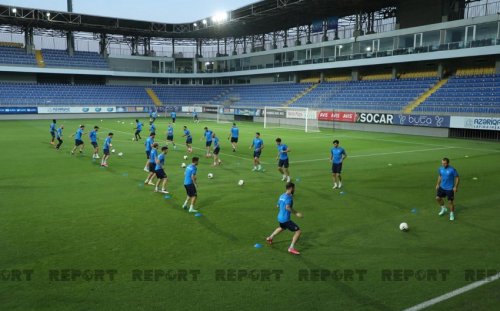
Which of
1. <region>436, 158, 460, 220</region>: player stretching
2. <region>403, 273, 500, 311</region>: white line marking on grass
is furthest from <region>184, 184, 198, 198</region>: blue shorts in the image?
<region>436, 158, 460, 220</region>: player stretching

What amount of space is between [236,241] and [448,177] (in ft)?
22.7

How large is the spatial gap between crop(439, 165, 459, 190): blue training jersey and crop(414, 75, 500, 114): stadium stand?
27451 millimetres

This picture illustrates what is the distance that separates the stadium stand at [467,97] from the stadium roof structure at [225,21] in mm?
15018

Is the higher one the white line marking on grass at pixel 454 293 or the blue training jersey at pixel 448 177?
the blue training jersey at pixel 448 177

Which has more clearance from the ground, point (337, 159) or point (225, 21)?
point (225, 21)

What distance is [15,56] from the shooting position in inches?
2502

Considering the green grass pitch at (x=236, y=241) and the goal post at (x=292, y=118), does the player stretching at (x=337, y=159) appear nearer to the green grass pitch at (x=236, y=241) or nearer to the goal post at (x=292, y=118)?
the green grass pitch at (x=236, y=241)

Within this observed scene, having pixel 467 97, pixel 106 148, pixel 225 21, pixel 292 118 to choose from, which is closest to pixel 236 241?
pixel 106 148

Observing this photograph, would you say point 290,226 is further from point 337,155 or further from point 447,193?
point 337,155

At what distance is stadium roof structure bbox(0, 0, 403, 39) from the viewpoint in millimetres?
52312

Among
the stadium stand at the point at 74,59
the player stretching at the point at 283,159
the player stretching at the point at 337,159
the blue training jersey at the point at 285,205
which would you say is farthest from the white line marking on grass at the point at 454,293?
the stadium stand at the point at 74,59

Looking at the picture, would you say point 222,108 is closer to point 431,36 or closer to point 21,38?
point 431,36

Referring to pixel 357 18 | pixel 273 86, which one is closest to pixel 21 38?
pixel 273 86

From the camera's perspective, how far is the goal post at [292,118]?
→ 4916 cm
